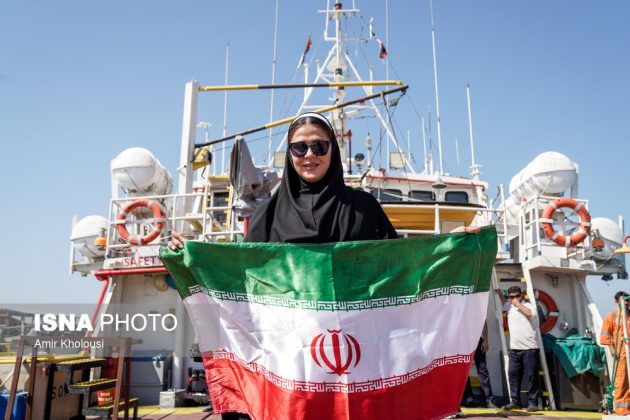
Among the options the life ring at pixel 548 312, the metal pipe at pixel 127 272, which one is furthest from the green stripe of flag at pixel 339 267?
the life ring at pixel 548 312

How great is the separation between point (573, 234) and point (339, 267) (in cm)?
837

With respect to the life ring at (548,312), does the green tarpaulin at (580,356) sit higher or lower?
lower

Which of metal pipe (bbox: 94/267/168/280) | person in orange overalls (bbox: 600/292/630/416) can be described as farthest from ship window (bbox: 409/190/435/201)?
metal pipe (bbox: 94/267/168/280)

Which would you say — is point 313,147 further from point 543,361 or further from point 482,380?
point 543,361

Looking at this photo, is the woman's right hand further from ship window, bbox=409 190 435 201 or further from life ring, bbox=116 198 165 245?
ship window, bbox=409 190 435 201

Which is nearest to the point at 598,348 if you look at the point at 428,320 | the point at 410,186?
the point at 410,186

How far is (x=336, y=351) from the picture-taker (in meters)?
2.58

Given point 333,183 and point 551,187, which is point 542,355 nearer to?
point 551,187

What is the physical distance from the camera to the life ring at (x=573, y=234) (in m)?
9.48

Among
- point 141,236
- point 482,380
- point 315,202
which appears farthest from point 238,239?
point 315,202

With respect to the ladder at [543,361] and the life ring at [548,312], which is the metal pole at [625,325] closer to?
the ladder at [543,361]

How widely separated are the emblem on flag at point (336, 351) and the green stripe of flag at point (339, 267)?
18 centimetres

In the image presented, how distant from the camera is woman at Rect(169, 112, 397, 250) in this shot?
2758mm

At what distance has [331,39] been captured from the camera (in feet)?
47.9
